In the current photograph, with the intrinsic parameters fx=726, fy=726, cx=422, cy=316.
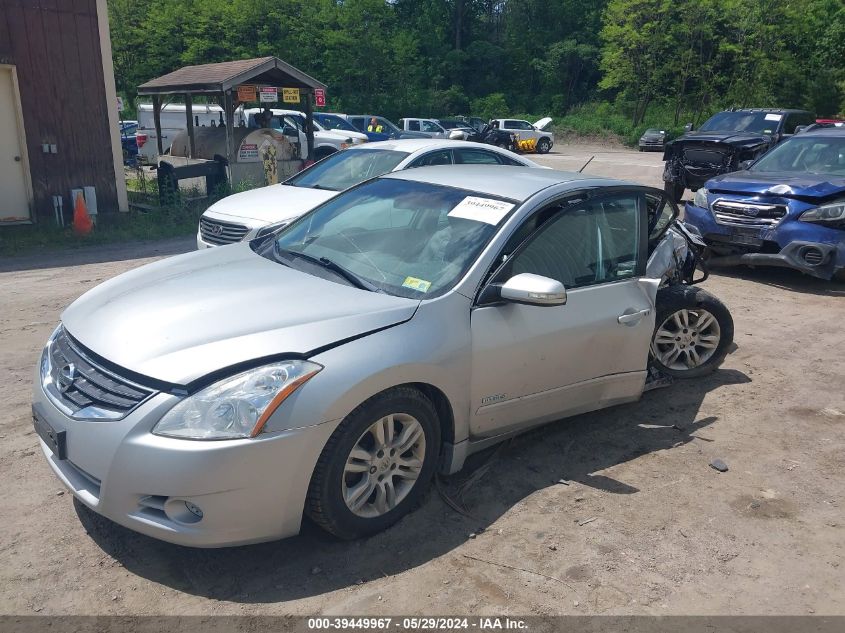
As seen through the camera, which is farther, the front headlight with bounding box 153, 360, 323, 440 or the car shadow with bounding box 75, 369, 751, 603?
the car shadow with bounding box 75, 369, 751, 603

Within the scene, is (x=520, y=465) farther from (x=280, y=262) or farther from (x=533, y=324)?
(x=280, y=262)

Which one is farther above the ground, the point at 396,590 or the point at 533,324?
the point at 533,324

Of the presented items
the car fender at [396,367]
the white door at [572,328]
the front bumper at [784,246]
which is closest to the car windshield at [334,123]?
the front bumper at [784,246]

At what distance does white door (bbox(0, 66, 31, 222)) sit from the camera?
11.7 m

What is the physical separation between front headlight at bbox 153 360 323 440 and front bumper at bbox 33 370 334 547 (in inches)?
1.6

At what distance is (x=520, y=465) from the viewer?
422 cm

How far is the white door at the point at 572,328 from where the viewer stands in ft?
12.3

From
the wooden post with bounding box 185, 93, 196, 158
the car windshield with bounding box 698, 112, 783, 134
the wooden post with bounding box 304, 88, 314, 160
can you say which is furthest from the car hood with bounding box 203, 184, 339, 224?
the car windshield with bounding box 698, 112, 783, 134

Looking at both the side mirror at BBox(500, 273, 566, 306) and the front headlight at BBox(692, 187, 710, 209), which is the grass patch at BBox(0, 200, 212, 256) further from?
the side mirror at BBox(500, 273, 566, 306)

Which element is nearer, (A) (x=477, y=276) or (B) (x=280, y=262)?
(A) (x=477, y=276)

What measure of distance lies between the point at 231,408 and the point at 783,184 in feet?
25.0

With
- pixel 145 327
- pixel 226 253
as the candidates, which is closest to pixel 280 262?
pixel 226 253

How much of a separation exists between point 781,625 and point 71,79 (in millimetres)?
12964

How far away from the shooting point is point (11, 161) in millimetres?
11875
